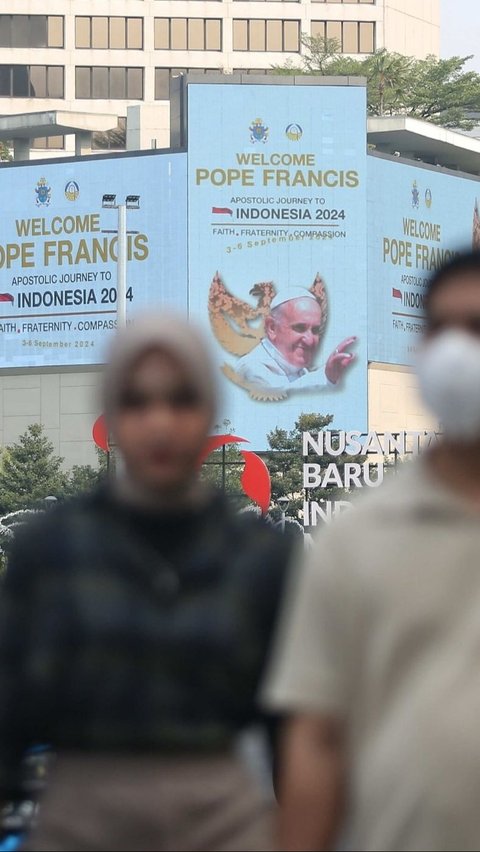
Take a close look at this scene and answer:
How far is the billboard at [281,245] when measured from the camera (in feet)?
215

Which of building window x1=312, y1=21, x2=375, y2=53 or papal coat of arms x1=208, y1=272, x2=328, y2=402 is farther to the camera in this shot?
building window x1=312, y1=21, x2=375, y2=53

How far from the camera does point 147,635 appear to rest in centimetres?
304

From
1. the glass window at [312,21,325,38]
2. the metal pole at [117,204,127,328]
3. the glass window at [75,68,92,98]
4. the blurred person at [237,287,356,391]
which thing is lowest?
the blurred person at [237,287,356,391]

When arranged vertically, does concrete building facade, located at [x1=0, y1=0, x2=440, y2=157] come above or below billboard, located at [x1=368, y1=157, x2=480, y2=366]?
above

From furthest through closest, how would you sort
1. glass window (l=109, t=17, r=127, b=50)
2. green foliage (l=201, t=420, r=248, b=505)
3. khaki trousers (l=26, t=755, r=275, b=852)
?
glass window (l=109, t=17, r=127, b=50), green foliage (l=201, t=420, r=248, b=505), khaki trousers (l=26, t=755, r=275, b=852)

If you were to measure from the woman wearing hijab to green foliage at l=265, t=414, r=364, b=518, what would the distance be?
57735mm

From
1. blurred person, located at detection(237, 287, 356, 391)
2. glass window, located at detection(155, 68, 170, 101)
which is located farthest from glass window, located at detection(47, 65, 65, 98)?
blurred person, located at detection(237, 287, 356, 391)

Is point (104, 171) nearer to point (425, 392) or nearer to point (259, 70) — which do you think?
point (259, 70)

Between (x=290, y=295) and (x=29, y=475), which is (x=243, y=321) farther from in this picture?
(x=29, y=475)

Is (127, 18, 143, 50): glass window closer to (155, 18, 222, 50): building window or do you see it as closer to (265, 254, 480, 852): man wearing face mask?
(155, 18, 222, 50): building window

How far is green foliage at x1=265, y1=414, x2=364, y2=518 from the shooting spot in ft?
203

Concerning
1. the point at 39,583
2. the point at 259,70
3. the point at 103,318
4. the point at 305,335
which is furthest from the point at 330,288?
the point at 39,583

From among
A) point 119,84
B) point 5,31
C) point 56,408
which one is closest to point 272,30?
point 119,84

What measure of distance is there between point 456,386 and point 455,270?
187mm
